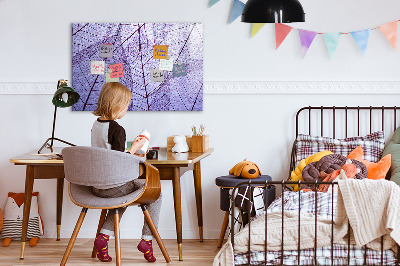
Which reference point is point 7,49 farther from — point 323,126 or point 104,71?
point 323,126

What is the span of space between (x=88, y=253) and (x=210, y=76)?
4.89ft

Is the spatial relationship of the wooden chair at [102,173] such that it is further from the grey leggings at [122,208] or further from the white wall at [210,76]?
the white wall at [210,76]

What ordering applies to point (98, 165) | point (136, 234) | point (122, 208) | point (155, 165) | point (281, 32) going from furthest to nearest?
point (136, 234) → point (281, 32) → point (155, 165) → point (122, 208) → point (98, 165)

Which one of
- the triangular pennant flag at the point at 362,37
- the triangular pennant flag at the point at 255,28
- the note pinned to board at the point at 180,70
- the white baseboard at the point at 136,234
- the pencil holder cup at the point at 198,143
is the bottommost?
the white baseboard at the point at 136,234

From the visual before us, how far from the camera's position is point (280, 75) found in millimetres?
4418

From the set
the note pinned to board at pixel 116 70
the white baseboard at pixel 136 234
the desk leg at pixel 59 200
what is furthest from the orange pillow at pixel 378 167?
the desk leg at pixel 59 200

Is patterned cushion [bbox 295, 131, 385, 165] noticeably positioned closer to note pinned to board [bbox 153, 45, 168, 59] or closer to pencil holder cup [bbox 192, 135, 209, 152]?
pencil holder cup [bbox 192, 135, 209, 152]

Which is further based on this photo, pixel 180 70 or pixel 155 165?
pixel 180 70

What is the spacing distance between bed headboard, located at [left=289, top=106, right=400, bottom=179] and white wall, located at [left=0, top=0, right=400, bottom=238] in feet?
0.19

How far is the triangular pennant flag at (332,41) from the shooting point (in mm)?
4344

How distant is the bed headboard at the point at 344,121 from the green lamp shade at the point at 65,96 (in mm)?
1561

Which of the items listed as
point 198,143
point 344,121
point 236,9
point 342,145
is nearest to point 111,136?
point 198,143

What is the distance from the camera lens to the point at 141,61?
4445 mm

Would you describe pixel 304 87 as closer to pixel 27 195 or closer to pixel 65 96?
pixel 65 96
